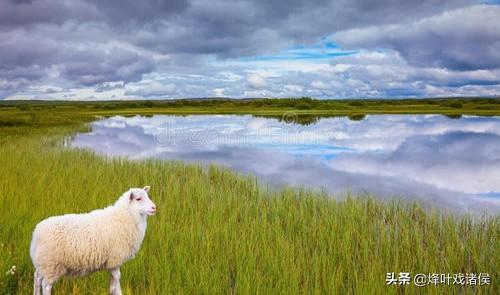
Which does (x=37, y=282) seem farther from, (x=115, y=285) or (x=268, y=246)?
(x=268, y=246)

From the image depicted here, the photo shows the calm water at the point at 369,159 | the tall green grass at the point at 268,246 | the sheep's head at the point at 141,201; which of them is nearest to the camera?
the sheep's head at the point at 141,201

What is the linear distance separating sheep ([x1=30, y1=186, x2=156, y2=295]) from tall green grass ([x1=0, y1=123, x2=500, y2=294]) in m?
0.54

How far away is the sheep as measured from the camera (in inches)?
156

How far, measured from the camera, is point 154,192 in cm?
1123

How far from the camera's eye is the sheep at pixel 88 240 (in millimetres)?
3955

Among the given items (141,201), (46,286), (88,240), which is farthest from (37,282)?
(141,201)

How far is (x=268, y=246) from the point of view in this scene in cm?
691

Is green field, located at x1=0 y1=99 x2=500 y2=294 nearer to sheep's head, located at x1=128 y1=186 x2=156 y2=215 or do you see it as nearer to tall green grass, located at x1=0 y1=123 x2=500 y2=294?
tall green grass, located at x1=0 y1=123 x2=500 y2=294

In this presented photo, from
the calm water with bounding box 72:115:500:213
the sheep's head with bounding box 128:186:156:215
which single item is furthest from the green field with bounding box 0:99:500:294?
the calm water with bounding box 72:115:500:213

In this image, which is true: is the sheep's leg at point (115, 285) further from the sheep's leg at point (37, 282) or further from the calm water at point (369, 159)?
the calm water at point (369, 159)

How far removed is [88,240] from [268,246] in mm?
3487

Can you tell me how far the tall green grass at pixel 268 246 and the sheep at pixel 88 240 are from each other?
54 cm

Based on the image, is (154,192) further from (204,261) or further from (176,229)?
(204,261)

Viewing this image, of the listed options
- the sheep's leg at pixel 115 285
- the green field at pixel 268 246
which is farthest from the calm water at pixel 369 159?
the sheep's leg at pixel 115 285
